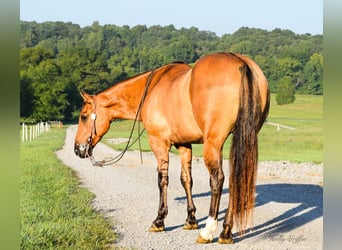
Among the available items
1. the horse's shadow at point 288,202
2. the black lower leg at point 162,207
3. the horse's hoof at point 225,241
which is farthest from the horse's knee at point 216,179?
the black lower leg at point 162,207

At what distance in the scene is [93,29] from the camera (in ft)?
458

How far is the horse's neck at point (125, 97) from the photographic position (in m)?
7.49

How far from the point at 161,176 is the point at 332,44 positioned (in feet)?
18.8

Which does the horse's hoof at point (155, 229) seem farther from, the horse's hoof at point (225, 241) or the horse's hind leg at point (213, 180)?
the horse's hoof at point (225, 241)

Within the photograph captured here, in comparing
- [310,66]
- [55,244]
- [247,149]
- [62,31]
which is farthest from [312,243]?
[62,31]

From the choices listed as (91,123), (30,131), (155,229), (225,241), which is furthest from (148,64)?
(225,241)

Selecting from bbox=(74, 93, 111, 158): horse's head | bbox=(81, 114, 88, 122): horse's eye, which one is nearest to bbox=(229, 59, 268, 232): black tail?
bbox=(74, 93, 111, 158): horse's head

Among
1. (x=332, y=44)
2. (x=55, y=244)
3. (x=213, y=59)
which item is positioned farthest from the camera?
(x=213, y=59)

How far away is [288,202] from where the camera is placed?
9344mm

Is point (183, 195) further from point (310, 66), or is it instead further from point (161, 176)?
point (310, 66)

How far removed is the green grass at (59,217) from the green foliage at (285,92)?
120 feet

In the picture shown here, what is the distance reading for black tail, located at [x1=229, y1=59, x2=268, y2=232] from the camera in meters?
5.50

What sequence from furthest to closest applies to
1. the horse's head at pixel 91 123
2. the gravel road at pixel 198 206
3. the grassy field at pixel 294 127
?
the grassy field at pixel 294 127 < the horse's head at pixel 91 123 < the gravel road at pixel 198 206

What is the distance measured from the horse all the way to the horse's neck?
0.41m
